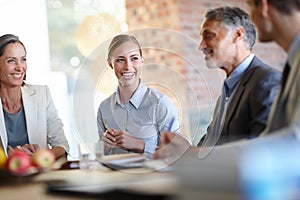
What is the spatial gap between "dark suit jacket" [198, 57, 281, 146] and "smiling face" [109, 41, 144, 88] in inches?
13.9

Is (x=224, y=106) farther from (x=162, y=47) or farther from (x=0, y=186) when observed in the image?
(x=0, y=186)

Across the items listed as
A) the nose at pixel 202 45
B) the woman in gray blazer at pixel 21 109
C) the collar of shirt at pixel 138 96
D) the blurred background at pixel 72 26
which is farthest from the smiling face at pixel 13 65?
the nose at pixel 202 45

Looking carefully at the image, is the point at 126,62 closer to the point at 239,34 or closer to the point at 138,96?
the point at 138,96

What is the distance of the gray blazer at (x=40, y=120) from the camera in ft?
7.93

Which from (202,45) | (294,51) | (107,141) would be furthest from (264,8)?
(107,141)

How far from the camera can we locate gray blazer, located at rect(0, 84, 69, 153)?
2.42 metres

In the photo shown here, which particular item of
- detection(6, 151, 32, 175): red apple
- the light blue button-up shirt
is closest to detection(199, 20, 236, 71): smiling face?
the light blue button-up shirt

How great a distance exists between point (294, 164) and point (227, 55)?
3.46 ft

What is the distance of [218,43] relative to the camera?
1.73 m

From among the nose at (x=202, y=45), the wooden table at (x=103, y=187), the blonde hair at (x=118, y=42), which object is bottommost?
the wooden table at (x=103, y=187)

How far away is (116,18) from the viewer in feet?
13.0

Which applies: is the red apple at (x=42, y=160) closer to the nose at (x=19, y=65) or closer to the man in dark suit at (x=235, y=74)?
the man in dark suit at (x=235, y=74)

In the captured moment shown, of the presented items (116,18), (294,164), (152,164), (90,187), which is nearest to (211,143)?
(152,164)

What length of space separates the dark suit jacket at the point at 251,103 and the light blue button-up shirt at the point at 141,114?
0.53 feet
